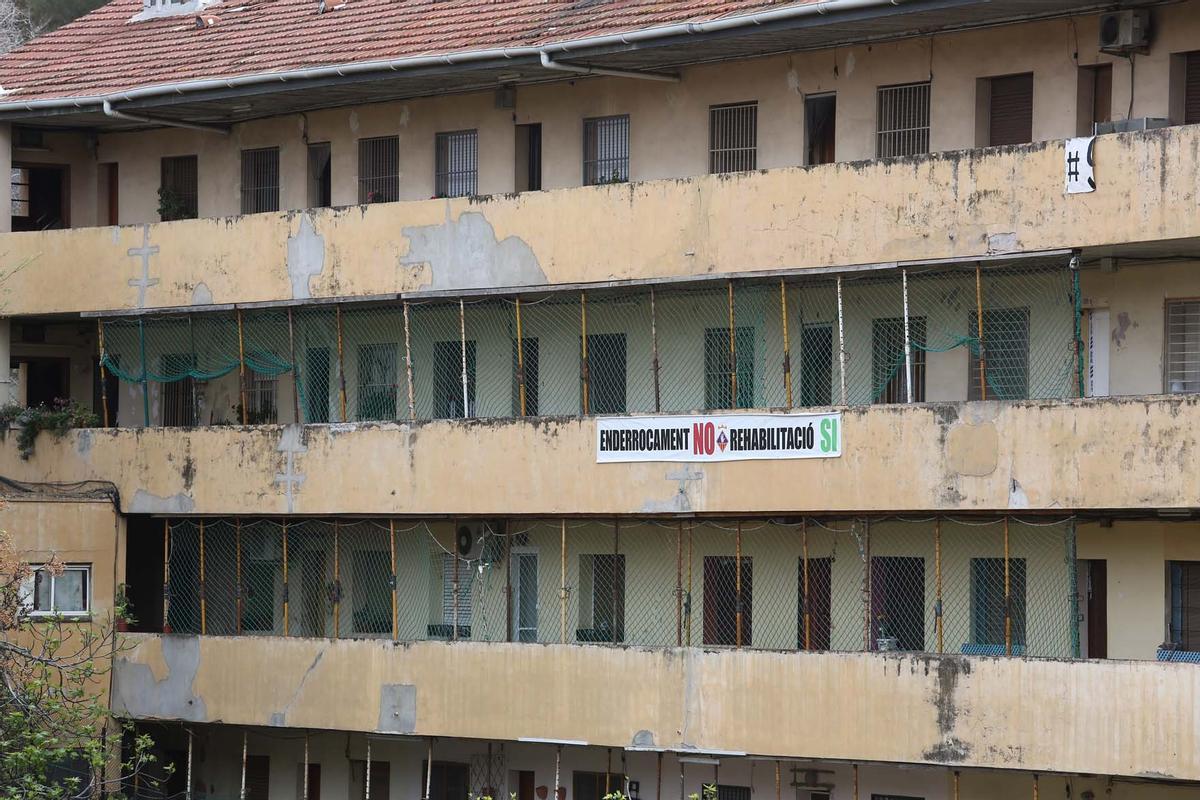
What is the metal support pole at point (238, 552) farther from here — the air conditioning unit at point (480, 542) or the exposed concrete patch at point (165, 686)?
the air conditioning unit at point (480, 542)

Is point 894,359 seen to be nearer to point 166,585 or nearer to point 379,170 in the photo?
point 379,170

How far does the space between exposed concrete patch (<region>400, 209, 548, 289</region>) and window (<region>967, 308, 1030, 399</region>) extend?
5700 millimetres

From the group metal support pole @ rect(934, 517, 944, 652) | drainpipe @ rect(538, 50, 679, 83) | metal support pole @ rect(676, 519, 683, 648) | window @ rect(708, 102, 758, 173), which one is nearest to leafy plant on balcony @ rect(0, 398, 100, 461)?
drainpipe @ rect(538, 50, 679, 83)

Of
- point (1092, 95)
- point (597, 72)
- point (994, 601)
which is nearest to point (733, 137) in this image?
point (597, 72)

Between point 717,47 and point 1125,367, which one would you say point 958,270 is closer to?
point 1125,367

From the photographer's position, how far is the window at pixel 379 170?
1335 inches

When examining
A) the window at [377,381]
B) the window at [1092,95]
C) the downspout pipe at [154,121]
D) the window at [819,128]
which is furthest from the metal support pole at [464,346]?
the window at [1092,95]

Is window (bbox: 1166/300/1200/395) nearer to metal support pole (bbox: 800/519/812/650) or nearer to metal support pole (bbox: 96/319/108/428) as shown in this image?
metal support pole (bbox: 800/519/812/650)

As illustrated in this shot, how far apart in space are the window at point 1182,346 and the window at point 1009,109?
106 inches

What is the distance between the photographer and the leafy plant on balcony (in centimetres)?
3422

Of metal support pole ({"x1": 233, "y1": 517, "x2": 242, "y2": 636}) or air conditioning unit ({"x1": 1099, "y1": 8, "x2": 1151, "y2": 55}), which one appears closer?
air conditioning unit ({"x1": 1099, "y1": 8, "x2": 1151, "y2": 55})

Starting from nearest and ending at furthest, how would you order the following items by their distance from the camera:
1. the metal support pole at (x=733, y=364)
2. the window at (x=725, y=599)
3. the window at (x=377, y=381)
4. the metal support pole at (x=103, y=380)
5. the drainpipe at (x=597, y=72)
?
the metal support pole at (x=733, y=364) < the drainpipe at (x=597, y=72) < the window at (x=725, y=599) < the window at (x=377, y=381) < the metal support pole at (x=103, y=380)

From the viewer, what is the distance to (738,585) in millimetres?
29641

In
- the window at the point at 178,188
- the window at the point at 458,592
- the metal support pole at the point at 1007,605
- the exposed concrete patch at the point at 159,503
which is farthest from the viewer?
the window at the point at 178,188
